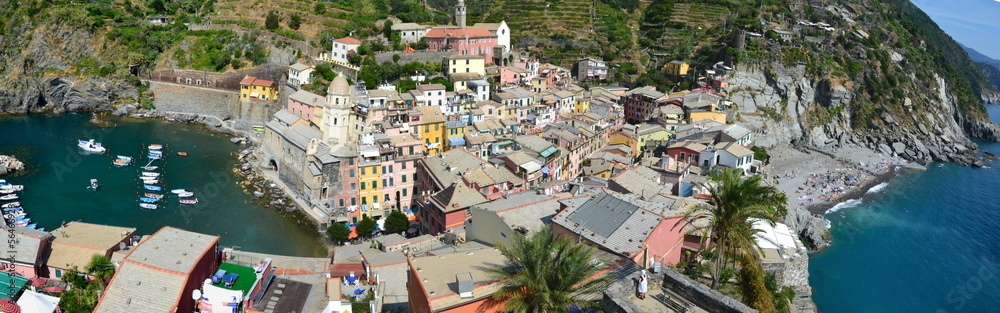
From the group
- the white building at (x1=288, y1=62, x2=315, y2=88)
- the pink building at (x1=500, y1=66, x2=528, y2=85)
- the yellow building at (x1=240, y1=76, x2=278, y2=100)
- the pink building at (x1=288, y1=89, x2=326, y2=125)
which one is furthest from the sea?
the yellow building at (x1=240, y1=76, x2=278, y2=100)

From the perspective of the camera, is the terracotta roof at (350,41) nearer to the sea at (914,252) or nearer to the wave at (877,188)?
the sea at (914,252)

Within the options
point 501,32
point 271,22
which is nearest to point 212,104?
point 271,22

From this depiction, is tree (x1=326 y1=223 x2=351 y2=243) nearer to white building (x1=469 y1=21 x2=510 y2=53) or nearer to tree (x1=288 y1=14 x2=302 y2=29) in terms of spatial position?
white building (x1=469 y1=21 x2=510 y2=53)

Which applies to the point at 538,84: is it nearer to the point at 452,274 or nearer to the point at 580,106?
the point at 580,106

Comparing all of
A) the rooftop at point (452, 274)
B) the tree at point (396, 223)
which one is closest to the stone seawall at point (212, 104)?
the tree at point (396, 223)

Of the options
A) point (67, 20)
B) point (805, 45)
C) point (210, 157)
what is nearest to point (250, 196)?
point (210, 157)

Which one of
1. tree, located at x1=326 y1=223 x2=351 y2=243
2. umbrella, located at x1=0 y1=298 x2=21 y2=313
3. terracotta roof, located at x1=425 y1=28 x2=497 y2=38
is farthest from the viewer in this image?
terracotta roof, located at x1=425 y1=28 x2=497 y2=38
